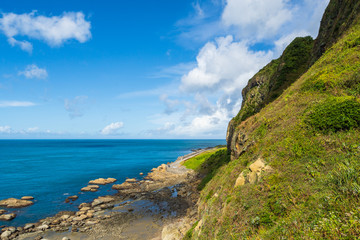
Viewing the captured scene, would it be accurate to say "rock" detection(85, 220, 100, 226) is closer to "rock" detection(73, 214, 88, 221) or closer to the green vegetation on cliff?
"rock" detection(73, 214, 88, 221)

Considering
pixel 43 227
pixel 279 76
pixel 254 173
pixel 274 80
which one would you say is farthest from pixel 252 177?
pixel 43 227

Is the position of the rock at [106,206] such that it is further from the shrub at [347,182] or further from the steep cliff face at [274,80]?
the shrub at [347,182]

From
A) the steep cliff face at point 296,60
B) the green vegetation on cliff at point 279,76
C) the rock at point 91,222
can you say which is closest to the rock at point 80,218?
the rock at point 91,222

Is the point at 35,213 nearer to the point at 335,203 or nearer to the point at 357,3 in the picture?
the point at 335,203

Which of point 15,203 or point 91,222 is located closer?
point 91,222

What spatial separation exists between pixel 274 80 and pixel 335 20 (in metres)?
13.6

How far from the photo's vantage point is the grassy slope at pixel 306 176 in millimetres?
7051

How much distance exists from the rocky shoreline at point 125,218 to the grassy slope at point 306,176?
15.5m

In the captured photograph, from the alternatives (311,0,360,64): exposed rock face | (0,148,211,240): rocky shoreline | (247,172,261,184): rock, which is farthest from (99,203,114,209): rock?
(311,0,360,64): exposed rock face

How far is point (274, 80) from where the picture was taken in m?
39.7

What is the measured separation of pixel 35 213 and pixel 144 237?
25988 mm

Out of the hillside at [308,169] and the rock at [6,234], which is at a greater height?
the hillside at [308,169]

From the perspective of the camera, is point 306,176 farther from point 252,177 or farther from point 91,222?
point 91,222

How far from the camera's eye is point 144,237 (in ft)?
91.8
